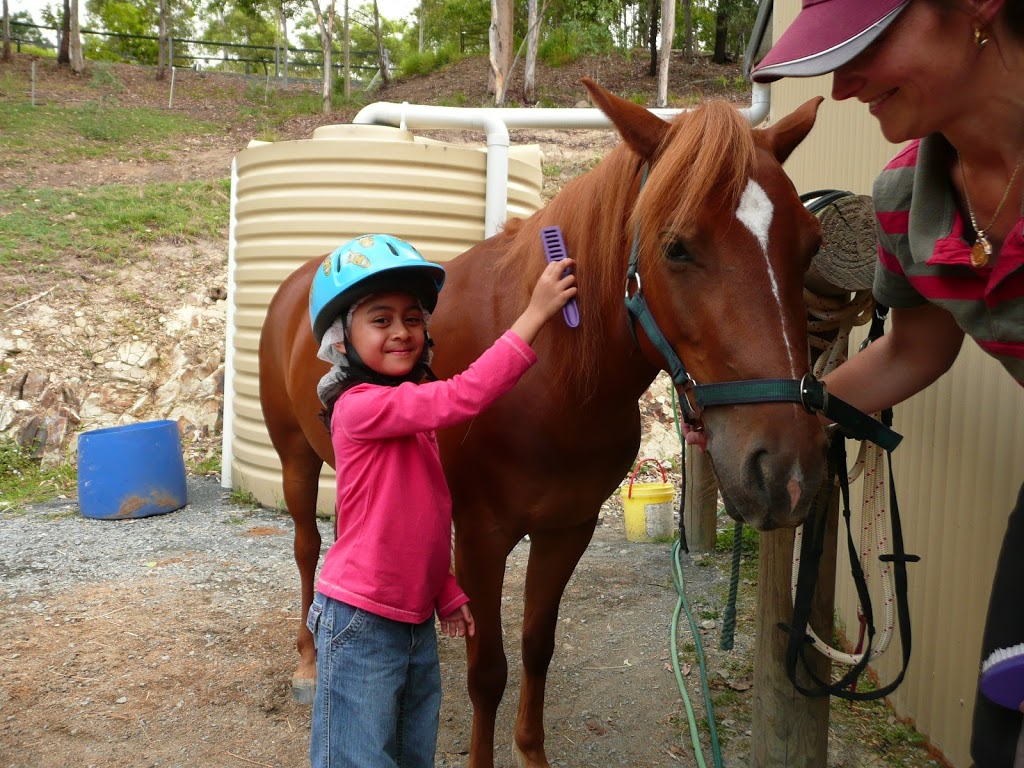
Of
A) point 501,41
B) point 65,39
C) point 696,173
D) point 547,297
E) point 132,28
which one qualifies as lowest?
point 547,297

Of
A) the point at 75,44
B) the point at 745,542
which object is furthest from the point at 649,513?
the point at 75,44

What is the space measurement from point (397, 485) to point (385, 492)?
33mm

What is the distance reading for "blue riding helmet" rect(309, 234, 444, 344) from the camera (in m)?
1.84

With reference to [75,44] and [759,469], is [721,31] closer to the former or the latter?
[75,44]

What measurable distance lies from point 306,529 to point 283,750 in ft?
3.19

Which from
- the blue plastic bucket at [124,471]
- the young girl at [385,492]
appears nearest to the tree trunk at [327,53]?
the blue plastic bucket at [124,471]

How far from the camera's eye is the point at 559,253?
1951mm

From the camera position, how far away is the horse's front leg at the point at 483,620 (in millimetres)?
2252

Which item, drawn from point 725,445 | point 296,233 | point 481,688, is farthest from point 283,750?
point 296,233

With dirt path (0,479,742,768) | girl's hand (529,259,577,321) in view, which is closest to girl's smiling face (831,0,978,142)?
girl's hand (529,259,577,321)

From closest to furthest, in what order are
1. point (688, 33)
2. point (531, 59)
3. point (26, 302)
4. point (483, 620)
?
point (483, 620), point (26, 302), point (531, 59), point (688, 33)

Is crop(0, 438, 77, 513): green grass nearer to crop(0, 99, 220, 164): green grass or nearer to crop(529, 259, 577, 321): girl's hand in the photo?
crop(529, 259, 577, 321): girl's hand

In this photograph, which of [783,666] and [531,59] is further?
[531,59]

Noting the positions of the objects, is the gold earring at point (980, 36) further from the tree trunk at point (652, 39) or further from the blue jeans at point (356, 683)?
the tree trunk at point (652, 39)
